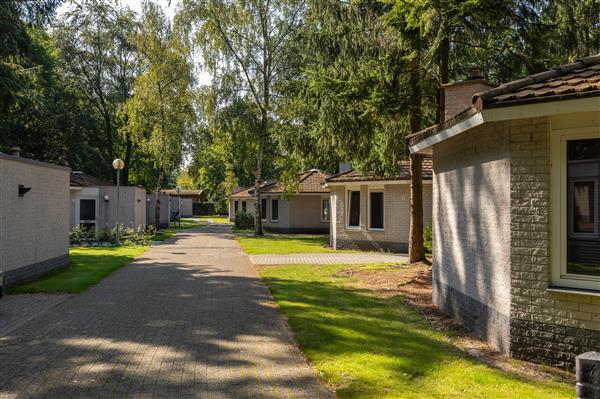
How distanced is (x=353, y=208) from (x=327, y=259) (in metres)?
5.00

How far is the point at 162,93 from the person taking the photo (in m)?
32.3

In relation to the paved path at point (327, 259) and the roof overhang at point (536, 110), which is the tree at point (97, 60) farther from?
the roof overhang at point (536, 110)

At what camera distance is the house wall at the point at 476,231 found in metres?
6.32

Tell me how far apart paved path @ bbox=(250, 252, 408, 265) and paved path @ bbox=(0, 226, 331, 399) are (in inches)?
224

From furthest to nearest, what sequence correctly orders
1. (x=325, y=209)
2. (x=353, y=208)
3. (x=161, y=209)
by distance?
(x=161, y=209) < (x=325, y=209) < (x=353, y=208)

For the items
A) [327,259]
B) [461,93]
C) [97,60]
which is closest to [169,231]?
[97,60]

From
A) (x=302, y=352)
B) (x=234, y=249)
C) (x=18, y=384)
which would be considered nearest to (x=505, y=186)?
(x=302, y=352)

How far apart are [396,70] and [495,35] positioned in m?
2.40

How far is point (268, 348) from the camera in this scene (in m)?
6.70

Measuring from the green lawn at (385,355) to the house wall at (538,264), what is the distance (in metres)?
0.62

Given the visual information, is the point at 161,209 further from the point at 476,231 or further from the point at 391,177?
the point at 476,231

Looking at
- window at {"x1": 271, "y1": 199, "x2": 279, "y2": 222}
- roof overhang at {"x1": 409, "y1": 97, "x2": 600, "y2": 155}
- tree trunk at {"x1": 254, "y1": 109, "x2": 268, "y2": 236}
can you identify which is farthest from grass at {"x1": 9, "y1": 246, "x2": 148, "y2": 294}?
window at {"x1": 271, "y1": 199, "x2": 279, "y2": 222}

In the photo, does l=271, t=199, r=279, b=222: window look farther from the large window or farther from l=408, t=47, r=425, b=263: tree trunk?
the large window

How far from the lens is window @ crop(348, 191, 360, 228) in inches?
894
